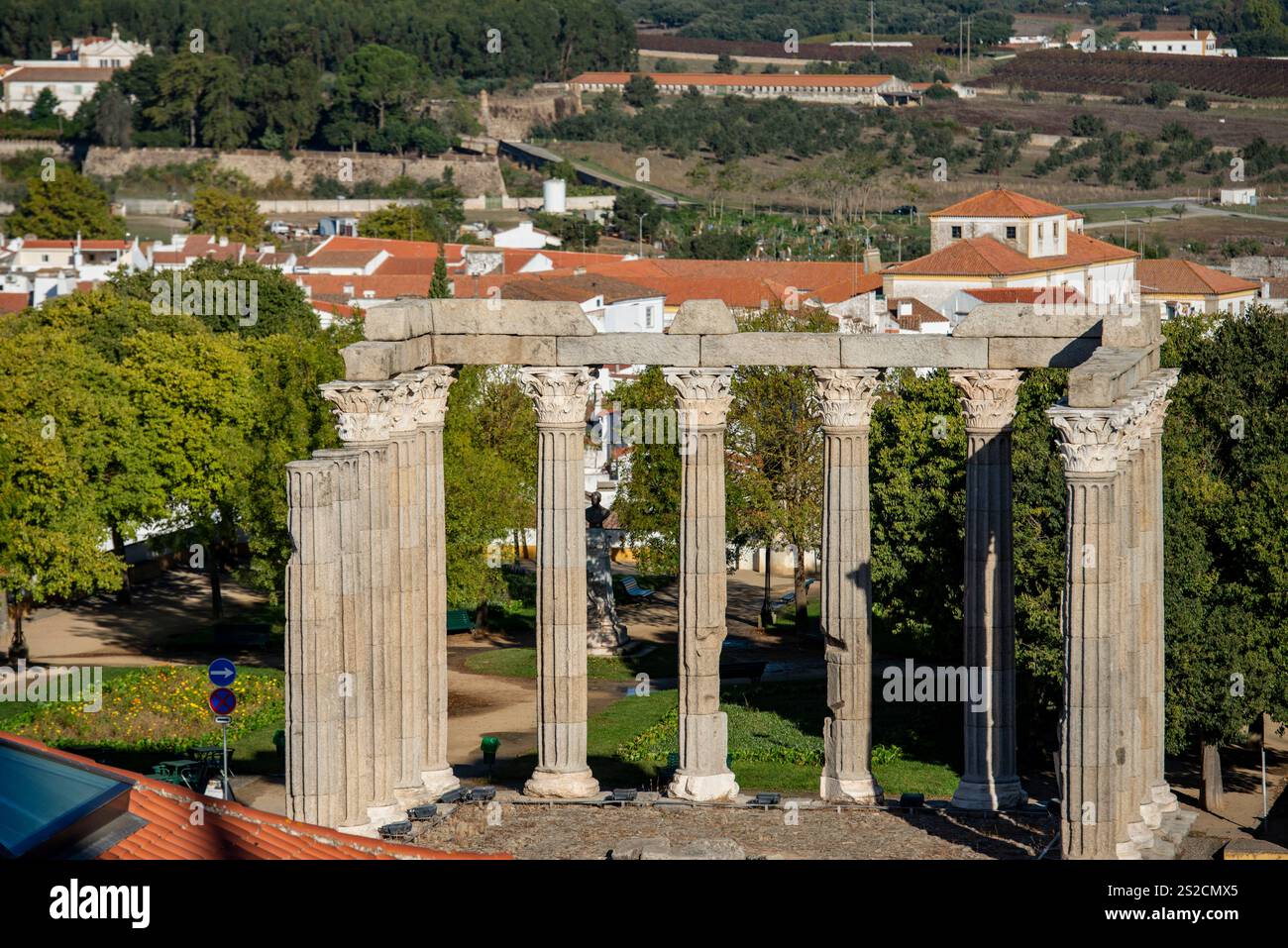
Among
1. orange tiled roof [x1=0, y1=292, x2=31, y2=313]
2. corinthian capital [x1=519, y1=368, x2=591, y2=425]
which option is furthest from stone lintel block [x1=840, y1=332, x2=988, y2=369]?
orange tiled roof [x1=0, y1=292, x2=31, y2=313]

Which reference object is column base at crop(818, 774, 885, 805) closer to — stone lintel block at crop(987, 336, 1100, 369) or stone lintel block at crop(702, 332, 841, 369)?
stone lintel block at crop(702, 332, 841, 369)

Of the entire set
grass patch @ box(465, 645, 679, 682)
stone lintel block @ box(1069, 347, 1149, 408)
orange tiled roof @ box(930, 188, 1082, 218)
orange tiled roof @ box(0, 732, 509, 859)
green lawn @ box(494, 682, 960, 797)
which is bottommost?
grass patch @ box(465, 645, 679, 682)

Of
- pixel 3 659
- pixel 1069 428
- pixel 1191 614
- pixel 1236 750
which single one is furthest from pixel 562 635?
pixel 3 659

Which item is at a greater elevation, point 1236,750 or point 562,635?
point 562,635

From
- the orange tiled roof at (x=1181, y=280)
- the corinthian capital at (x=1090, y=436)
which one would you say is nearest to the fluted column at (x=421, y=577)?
the corinthian capital at (x=1090, y=436)

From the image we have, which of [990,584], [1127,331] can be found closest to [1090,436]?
[1127,331]

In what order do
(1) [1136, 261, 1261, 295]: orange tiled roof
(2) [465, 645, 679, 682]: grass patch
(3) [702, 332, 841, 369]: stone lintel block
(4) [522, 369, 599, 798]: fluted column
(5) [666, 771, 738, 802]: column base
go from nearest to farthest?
(3) [702, 332, 841, 369]: stone lintel block → (4) [522, 369, 599, 798]: fluted column → (5) [666, 771, 738, 802]: column base → (2) [465, 645, 679, 682]: grass patch → (1) [1136, 261, 1261, 295]: orange tiled roof
